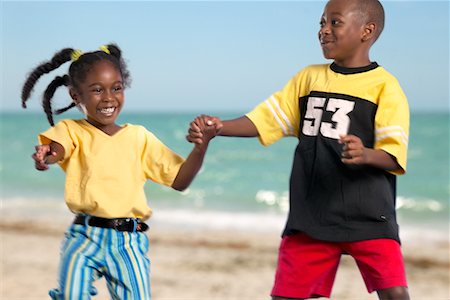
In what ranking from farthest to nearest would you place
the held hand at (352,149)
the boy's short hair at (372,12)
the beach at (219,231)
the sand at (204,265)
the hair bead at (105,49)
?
1. the beach at (219,231)
2. the sand at (204,265)
3. the hair bead at (105,49)
4. the boy's short hair at (372,12)
5. the held hand at (352,149)

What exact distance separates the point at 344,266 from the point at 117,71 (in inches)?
192

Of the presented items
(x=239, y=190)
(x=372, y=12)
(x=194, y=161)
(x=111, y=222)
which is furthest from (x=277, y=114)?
(x=239, y=190)

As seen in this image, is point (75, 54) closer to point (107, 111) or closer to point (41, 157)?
point (107, 111)

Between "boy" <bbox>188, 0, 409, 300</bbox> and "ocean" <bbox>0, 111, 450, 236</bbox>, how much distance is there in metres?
5.34

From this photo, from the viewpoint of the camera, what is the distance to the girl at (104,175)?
3121 mm

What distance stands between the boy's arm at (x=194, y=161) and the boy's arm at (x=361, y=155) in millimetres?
504

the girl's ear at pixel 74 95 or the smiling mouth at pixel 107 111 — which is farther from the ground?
the girl's ear at pixel 74 95

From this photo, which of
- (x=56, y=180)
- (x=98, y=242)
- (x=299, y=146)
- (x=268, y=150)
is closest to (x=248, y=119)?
(x=299, y=146)

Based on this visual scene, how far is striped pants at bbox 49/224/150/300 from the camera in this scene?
3.10m

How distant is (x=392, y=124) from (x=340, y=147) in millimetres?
227

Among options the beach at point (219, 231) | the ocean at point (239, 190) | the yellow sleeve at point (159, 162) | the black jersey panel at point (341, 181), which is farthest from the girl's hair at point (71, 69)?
the ocean at point (239, 190)

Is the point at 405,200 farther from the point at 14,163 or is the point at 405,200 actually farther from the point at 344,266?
the point at 14,163

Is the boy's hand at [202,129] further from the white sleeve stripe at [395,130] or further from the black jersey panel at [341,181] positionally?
the white sleeve stripe at [395,130]

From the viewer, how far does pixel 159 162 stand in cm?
322
